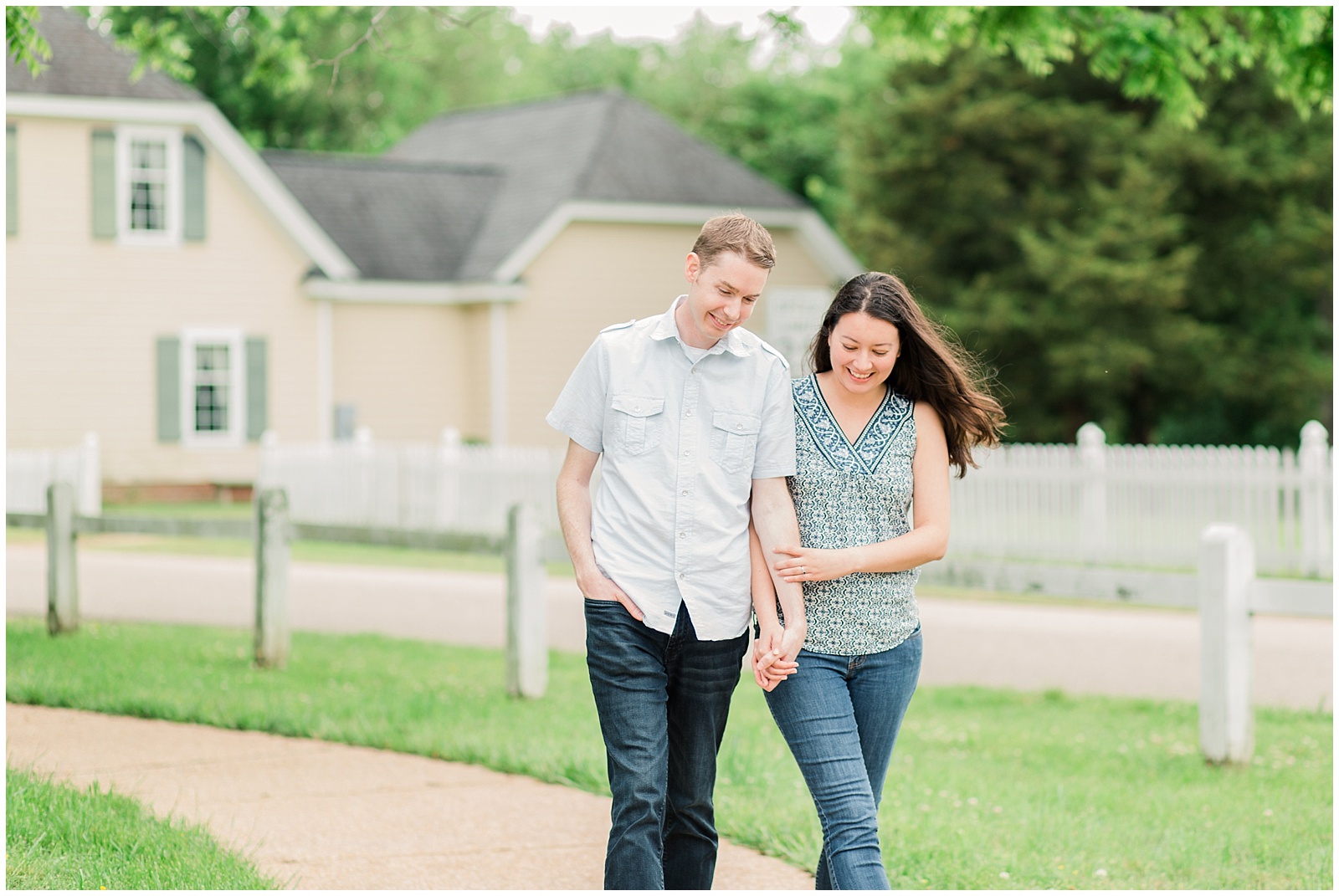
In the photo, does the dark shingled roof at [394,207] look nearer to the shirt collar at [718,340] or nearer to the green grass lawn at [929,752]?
the green grass lawn at [929,752]

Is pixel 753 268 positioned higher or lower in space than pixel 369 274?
lower

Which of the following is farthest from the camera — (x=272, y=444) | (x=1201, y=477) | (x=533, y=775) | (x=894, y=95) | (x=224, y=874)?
(x=894, y=95)

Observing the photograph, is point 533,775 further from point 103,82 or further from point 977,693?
point 103,82

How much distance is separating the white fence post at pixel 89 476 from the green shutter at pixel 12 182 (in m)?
3.95

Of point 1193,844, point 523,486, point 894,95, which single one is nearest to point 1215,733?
point 1193,844

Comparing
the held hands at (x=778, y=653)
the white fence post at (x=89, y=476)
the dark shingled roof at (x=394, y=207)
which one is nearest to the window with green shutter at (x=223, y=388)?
the dark shingled roof at (x=394, y=207)

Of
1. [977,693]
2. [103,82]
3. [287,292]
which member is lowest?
[977,693]

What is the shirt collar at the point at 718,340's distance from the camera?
12.1 ft

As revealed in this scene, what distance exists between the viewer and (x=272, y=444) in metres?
20.3

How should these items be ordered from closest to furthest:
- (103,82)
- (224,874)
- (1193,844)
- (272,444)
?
(224,874)
(1193,844)
(272,444)
(103,82)

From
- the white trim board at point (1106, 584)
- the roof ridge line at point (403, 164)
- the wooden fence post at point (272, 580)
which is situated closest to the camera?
the white trim board at point (1106, 584)

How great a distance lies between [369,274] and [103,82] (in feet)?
16.0

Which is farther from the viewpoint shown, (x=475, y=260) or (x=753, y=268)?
(x=475, y=260)

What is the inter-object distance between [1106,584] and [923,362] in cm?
356
